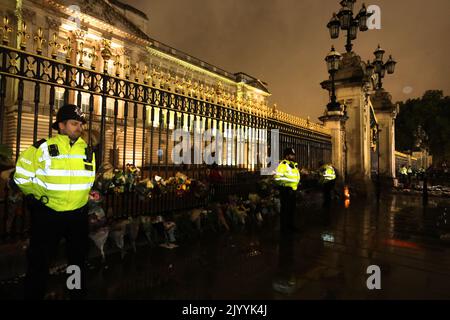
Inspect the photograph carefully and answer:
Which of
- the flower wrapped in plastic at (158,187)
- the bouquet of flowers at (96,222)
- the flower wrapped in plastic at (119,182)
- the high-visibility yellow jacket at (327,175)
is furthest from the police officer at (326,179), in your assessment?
the bouquet of flowers at (96,222)

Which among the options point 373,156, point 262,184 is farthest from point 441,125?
point 262,184

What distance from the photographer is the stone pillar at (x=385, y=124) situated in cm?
1895

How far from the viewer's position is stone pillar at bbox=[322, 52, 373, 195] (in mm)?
13039

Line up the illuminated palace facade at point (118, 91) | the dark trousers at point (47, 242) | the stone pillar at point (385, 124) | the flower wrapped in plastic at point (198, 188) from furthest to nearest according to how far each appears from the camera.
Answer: the stone pillar at point (385, 124)
the flower wrapped in plastic at point (198, 188)
the illuminated palace facade at point (118, 91)
the dark trousers at point (47, 242)

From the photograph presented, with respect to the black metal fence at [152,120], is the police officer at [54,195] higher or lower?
lower

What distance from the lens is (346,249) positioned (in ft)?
15.9

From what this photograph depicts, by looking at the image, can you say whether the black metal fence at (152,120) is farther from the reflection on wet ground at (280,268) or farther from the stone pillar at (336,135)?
the reflection on wet ground at (280,268)

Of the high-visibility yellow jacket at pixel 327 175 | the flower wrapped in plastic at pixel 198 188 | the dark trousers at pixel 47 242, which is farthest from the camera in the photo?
the high-visibility yellow jacket at pixel 327 175

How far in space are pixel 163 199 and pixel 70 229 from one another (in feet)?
9.79

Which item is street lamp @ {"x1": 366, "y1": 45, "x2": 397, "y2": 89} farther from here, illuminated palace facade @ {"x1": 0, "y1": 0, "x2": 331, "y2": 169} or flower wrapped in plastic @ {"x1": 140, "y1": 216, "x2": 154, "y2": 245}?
flower wrapped in plastic @ {"x1": 140, "y1": 216, "x2": 154, "y2": 245}

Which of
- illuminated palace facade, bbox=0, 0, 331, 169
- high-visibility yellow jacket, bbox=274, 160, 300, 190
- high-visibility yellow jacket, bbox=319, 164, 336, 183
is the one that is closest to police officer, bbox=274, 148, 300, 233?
high-visibility yellow jacket, bbox=274, 160, 300, 190

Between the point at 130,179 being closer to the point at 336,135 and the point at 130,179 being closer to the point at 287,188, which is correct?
the point at 287,188

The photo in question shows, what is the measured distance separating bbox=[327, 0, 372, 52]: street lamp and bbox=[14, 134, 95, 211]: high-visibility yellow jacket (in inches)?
483
